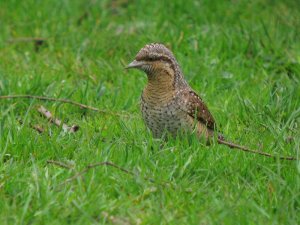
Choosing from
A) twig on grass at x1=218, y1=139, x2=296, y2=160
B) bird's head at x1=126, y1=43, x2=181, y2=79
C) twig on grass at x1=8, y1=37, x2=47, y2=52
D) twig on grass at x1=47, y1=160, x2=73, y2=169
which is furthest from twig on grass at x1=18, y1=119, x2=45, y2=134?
twig on grass at x1=8, y1=37, x2=47, y2=52

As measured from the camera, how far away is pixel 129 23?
10.2 metres

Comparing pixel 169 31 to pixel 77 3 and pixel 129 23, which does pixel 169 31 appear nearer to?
pixel 129 23

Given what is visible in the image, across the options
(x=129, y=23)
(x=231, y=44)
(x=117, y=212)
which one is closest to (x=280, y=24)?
(x=231, y=44)

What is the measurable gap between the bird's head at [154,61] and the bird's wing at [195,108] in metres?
0.22

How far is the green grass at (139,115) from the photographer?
17.9ft

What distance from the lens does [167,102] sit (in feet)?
21.7

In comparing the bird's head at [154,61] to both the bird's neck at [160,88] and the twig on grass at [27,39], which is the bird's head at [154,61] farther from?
the twig on grass at [27,39]

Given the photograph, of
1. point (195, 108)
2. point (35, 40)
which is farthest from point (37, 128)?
point (35, 40)

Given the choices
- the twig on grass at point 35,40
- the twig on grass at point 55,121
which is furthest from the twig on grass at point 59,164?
the twig on grass at point 35,40

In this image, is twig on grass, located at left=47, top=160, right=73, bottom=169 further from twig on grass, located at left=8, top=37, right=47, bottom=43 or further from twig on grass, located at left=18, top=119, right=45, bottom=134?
twig on grass, located at left=8, top=37, right=47, bottom=43

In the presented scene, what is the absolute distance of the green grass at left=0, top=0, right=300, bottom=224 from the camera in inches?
215

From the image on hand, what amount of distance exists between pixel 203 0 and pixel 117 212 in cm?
576

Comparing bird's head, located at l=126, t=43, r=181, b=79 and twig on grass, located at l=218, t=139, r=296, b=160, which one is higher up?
bird's head, located at l=126, t=43, r=181, b=79

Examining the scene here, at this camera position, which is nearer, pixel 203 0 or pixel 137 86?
pixel 137 86
